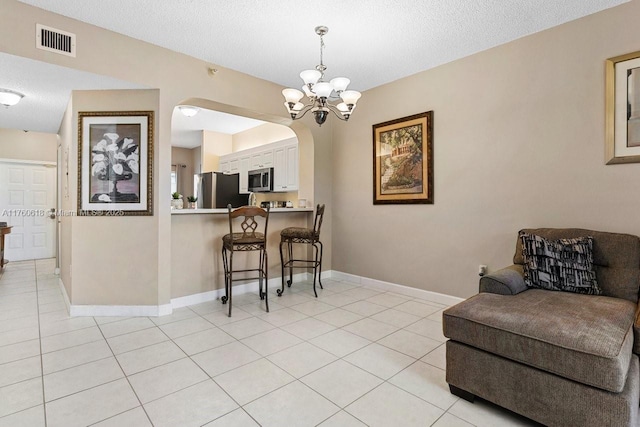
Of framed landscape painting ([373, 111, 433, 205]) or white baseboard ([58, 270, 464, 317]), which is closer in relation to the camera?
white baseboard ([58, 270, 464, 317])

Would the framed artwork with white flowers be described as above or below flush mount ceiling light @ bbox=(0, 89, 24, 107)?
below

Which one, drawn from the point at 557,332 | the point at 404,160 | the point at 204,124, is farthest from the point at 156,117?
the point at 557,332

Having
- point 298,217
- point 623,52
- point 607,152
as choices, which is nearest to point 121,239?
point 298,217

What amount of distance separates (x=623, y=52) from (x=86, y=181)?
191 inches

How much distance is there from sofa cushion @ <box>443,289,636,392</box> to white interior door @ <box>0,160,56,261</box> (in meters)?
7.59

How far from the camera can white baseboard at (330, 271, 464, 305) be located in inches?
136

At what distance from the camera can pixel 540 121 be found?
2789 mm

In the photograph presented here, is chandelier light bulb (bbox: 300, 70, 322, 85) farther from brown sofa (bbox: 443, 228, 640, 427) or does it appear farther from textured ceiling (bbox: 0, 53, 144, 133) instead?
brown sofa (bbox: 443, 228, 640, 427)

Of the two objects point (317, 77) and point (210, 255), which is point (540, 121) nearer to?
point (317, 77)

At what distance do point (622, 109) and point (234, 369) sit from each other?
11.4ft

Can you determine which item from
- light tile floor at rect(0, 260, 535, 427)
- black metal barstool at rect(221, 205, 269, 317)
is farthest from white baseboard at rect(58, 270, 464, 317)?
black metal barstool at rect(221, 205, 269, 317)

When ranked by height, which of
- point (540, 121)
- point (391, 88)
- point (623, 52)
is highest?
point (391, 88)

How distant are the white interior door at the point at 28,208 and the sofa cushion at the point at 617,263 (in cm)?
829

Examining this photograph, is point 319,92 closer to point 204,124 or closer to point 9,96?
point 9,96
